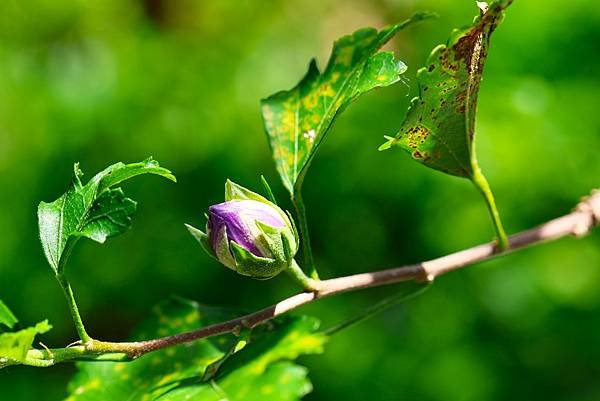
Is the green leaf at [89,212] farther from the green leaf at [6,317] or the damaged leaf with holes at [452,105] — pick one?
the damaged leaf with holes at [452,105]

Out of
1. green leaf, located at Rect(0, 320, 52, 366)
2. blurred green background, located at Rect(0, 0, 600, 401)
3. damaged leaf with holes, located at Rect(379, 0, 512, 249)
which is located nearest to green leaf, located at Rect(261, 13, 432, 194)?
damaged leaf with holes, located at Rect(379, 0, 512, 249)

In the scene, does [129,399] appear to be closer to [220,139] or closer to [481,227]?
[481,227]

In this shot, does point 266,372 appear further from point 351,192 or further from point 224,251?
point 351,192

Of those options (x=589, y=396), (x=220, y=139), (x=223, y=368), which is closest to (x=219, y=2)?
(x=220, y=139)

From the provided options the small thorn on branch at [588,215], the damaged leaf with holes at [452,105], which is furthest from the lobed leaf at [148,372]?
the small thorn on branch at [588,215]

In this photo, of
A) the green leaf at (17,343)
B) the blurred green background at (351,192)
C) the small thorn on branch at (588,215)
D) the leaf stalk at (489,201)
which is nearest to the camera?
the green leaf at (17,343)

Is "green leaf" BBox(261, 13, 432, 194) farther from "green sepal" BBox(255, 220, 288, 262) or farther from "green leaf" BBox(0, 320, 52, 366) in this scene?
"green leaf" BBox(0, 320, 52, 366)

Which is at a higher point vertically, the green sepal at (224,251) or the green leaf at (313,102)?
the green leaf at (313,102)
